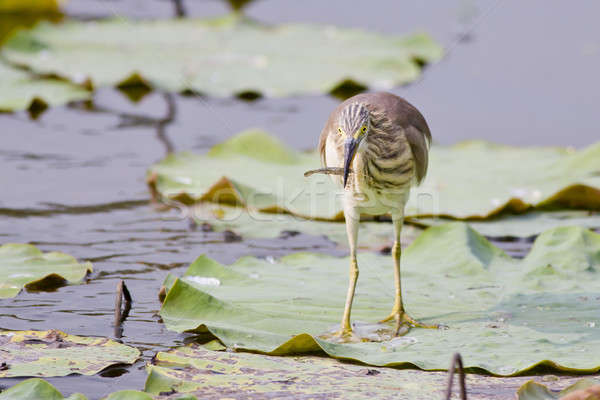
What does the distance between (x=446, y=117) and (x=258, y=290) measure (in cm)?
453

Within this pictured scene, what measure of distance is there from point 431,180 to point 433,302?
2002 mm

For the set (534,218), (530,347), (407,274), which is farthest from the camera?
(534,218)

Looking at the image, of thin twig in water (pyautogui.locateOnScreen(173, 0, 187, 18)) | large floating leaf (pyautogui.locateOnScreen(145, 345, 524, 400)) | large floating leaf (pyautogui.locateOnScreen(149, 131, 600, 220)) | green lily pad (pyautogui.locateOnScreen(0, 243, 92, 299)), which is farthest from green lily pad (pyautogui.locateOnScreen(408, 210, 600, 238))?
thin twig in water (pyautogui.locateOnScreen(173, 0, 187, 18))

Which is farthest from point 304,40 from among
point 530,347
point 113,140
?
point 530,347

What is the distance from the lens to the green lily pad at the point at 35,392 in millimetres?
3010

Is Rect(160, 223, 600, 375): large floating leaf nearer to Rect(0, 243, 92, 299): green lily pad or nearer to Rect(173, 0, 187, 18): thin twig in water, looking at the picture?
Rect(0, 243, 92, 299): green lily pad

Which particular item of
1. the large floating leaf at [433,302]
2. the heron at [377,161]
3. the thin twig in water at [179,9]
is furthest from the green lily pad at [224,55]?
the heron at [377,161]

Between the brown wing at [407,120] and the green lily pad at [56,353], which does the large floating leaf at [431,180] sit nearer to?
the brown wing at [407,120]

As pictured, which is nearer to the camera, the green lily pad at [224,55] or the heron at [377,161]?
the heron at [377,161]

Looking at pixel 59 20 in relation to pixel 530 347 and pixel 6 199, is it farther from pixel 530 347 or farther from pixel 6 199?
pixel 530 347

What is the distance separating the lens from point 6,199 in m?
6.19

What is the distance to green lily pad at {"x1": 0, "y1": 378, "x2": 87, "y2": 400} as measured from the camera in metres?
3.01

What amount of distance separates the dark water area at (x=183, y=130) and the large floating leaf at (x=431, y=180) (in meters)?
0.27

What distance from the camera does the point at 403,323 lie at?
4.19 metres
